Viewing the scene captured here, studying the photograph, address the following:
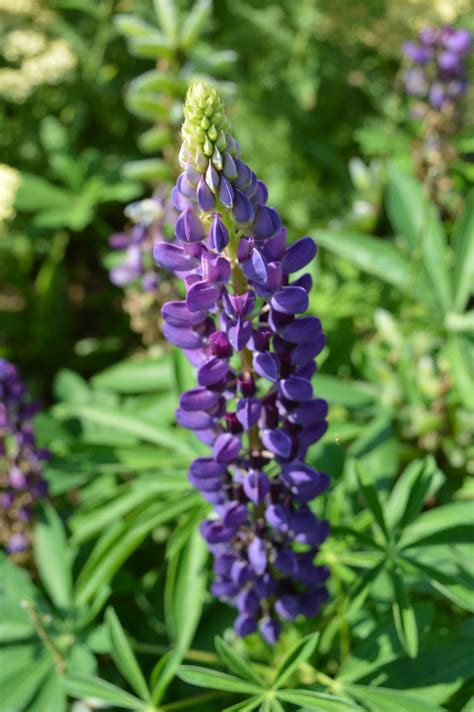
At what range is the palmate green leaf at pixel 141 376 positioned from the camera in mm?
2385

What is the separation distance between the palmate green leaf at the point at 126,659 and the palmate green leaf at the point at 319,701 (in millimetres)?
307

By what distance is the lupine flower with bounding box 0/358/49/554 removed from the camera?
200cm

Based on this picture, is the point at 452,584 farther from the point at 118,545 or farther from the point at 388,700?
the point at 118,545

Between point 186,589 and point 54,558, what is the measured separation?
44 cm

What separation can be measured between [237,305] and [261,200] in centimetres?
17

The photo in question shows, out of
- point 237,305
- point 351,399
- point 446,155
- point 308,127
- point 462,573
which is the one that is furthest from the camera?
point 308,127

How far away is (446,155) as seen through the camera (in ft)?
9.18

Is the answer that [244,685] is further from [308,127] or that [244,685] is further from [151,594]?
[308,127]

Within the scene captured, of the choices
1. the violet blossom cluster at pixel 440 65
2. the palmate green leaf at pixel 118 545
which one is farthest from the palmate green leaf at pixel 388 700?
the violet blossom cluster at pixel 440 65

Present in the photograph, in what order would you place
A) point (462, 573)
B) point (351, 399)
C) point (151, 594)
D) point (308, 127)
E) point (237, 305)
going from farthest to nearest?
point (308, 127) → point (151, 594) → point (351, 399) → point (462, 573) → point (237, 305)

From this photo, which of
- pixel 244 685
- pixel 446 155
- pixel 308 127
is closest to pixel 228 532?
pixel 244 685

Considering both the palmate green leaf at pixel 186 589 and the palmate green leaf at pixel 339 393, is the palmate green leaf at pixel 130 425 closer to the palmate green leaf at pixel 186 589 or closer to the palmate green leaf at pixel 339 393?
the palmate green leaf at pixel 186 589

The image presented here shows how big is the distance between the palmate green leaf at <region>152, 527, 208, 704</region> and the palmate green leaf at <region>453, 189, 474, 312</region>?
1007 millimetres

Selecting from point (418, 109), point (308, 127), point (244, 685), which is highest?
point (308, 127)
